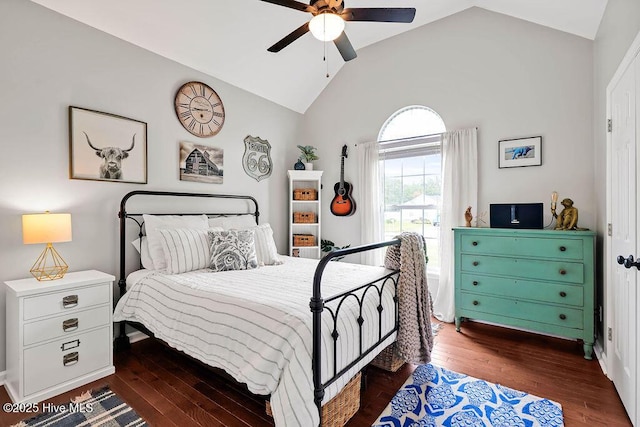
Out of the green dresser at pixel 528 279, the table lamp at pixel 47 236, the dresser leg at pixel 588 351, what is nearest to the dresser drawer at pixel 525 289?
the green dresser at pixel 528 279

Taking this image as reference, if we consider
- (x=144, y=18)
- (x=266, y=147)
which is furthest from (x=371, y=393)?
(x=144, y=18)

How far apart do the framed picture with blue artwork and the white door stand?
0.84 m

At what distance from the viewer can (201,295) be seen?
1.97 m

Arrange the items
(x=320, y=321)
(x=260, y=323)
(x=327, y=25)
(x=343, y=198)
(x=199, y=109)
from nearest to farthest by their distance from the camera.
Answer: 1. (x=320, y=321)
2. (x=260, y=323)
3. (x=327, y=25)
4. (x=199, y=109)
5. (x=343, y=198)

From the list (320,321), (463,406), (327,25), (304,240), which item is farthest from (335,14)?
(304,240)

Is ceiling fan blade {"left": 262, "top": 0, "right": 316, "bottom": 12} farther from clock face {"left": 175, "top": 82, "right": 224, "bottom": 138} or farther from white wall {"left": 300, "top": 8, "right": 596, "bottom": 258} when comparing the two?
white wall {"left": 300, "top": 8, "right": 596, "bottom": 258}

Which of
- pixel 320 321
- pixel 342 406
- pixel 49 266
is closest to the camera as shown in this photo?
pixel 320 321

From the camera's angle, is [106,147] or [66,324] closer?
[66,324]

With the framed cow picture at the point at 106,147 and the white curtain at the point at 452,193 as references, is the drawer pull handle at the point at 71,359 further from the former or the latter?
the white curtain at the point at 452,193

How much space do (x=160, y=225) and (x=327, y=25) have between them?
2.14 m

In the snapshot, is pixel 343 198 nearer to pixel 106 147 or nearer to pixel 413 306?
pixel 413 306

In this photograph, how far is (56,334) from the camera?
2068 millimetres

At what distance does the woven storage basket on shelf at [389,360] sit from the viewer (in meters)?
2.29

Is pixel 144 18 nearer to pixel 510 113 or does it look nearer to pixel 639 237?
pixel 510 113
